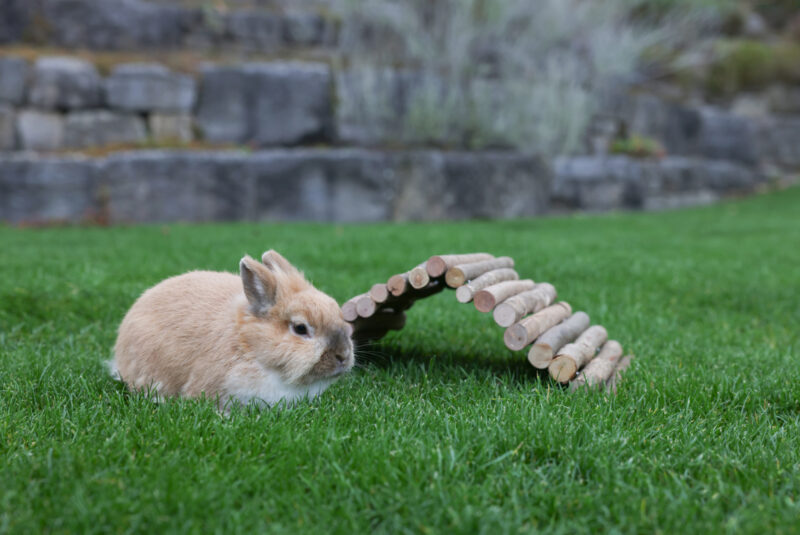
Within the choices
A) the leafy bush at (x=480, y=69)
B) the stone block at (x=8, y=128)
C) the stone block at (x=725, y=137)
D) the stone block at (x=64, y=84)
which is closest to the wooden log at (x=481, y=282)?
the leafy bush at (x=480, y=69)

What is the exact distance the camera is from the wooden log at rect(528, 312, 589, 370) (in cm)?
309

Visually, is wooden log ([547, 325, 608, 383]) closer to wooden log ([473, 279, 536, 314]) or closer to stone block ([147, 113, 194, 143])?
wooden log ([473, 279, 536, 314])

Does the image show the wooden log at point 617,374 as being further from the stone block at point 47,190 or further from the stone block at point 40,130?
the stone block at point 40,130

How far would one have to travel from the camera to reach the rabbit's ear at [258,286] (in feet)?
8.73

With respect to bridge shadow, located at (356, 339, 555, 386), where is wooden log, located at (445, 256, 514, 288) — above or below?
above

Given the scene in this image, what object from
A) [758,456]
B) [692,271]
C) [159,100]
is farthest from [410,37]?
[758,456]

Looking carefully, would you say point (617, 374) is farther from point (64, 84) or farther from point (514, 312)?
point (64, 84)

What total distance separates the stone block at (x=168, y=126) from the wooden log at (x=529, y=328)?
332 inches

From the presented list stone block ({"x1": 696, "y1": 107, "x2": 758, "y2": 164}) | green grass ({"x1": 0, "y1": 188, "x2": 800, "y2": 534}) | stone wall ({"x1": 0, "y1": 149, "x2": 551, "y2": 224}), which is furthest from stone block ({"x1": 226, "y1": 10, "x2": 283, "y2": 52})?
stone block ({"x1": 696, "y1": 107, "x2": 758, "y2": 164})

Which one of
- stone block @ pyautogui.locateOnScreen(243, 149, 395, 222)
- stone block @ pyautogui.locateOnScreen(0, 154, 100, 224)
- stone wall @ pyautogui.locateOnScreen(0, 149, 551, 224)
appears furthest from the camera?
stone block @ pyautogui.locateOnScreen(243, 149, 395, 222)

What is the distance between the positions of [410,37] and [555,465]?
10.4 m

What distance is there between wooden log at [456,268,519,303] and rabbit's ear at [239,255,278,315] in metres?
0.81

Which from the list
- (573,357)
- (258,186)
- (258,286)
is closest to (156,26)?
(258,186)

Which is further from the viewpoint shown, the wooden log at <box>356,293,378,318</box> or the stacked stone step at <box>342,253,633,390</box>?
the wooden log at <box>356,293,378,318</box>
